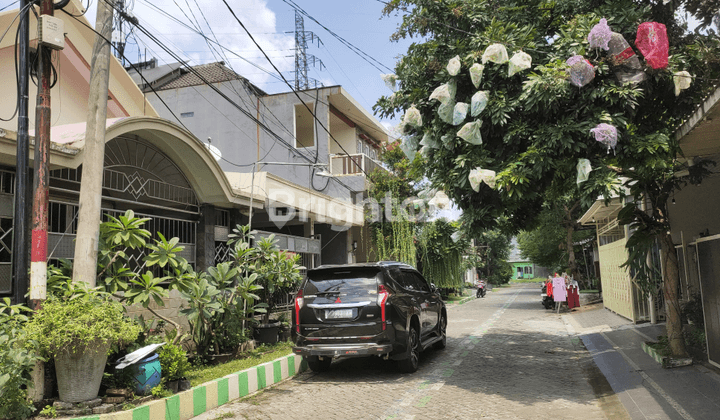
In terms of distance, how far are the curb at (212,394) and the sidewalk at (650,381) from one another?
491 cm

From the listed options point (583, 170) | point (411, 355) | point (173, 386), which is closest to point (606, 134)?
point (583, 170)

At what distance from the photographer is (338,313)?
819 centimetres

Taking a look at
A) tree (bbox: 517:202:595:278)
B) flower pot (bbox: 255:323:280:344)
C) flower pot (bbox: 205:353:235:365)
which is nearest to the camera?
flower pot (bbox: 205:353:235:365)

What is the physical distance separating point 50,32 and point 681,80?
801 cm

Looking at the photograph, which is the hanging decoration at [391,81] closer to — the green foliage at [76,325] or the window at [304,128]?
the green foliage at [76,325]

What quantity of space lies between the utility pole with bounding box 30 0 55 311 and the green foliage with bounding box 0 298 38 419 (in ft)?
1.46

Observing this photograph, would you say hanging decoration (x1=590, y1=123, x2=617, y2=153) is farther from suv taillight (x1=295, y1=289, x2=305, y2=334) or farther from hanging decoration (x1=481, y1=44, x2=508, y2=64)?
suv taillight (x1=295, y1=289, x2=305, y2=334)

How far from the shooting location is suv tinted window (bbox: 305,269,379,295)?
8367 millimetres

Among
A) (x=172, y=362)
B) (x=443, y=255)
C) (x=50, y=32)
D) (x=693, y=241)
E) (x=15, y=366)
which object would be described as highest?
(x=50, y=32)

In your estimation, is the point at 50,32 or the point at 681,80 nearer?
the point at 50,32

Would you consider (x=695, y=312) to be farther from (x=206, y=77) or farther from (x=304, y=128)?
(x=206, y=77)

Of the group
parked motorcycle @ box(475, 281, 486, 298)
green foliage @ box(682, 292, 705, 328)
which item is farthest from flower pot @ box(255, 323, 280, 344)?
parked motorcycle @ box(475, 281, 486, 298)

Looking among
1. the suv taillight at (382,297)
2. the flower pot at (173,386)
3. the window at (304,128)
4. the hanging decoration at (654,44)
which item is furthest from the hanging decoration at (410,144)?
the window at (304,128)

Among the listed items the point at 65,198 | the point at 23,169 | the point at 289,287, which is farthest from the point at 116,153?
the point at 289,287
